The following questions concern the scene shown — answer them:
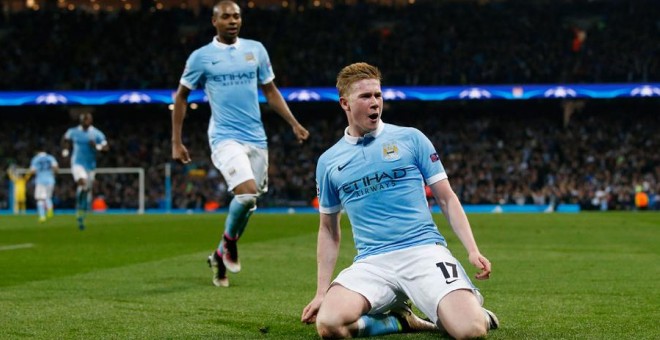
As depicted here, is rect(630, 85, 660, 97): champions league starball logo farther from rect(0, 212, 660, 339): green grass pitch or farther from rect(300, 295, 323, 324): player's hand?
rect(300, 295, 323, 324): player's hand

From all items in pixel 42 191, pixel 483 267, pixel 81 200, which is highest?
pixel 483 267

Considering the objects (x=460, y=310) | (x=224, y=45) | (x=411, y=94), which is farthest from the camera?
(x=411, y=94)

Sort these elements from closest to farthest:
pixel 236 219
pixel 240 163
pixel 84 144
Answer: pixel 236 219
pixel 240 163
pixel 84 144

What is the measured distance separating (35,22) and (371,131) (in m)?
40.9

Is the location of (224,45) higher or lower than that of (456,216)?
higher

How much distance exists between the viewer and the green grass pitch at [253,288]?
5.89 metres

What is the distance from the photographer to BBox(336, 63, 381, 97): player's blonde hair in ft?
18.2

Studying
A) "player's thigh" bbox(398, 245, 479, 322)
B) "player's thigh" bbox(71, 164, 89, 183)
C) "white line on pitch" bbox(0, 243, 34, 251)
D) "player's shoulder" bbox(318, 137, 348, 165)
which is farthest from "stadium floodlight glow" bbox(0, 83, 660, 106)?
"player's thigh" bbox(398, 245, 479, 322)

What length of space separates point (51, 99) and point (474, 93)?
Answer: 16.2 meters

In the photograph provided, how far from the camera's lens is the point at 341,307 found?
5383 mm

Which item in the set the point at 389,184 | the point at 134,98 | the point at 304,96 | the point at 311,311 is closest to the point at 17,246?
the point at 311,311

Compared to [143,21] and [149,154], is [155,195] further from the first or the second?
[143,21]

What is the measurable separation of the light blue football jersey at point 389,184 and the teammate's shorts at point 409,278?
0.26 feet

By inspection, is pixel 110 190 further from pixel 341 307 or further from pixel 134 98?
pixel 341 307
